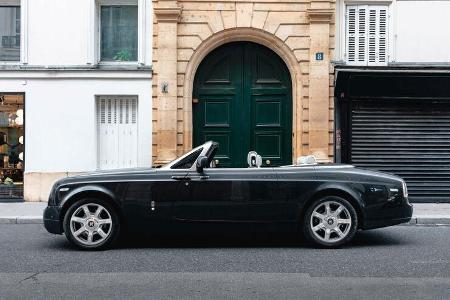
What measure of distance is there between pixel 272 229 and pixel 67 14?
9020 millimetres

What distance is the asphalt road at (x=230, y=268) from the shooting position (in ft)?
20.4

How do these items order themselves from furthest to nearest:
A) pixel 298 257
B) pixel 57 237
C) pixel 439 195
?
pixel 439 195
pixel 57 237
pixel 298 257

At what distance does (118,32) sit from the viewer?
15.6m

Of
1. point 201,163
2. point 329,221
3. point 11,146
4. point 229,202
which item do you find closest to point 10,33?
point 11,146

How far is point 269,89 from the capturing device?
15.5 metres

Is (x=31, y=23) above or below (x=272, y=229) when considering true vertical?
above

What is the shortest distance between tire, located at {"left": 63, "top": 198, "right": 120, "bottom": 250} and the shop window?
23.3 feet

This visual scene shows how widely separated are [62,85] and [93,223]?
7292 millimetres

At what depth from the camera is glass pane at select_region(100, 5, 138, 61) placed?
1557 cm

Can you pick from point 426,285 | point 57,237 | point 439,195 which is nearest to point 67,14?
point 57,237

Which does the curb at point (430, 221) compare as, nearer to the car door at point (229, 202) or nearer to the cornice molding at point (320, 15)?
the car door at point (229, 202)

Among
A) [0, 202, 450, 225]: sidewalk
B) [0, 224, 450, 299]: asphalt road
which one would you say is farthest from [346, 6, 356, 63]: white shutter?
[0, 224, 450, 299]: asphalt road

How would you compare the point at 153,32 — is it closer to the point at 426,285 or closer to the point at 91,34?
the point at 91,34

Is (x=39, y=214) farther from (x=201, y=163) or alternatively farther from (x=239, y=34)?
(x=239, y=34)
